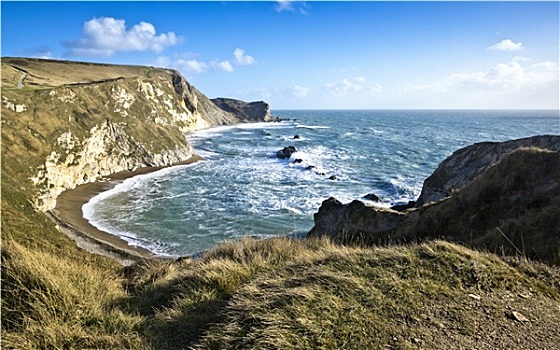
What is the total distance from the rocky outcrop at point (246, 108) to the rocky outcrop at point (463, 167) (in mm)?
148170

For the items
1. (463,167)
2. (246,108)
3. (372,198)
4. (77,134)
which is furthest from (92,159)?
(246,108)

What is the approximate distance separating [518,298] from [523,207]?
5253mm

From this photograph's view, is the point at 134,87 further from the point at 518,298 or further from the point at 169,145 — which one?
the point at 518,298

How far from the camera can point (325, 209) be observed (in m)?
16.5

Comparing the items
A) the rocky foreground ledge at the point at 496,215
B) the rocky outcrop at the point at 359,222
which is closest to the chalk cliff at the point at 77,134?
the rocky outcrop at the point at 359,222

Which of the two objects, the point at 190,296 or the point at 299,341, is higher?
the point at 299,341

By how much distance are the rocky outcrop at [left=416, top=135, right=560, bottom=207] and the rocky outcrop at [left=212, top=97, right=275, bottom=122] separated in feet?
486

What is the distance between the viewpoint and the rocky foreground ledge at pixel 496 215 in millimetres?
6887

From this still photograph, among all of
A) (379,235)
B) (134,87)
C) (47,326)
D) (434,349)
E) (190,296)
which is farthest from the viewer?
(134,87)

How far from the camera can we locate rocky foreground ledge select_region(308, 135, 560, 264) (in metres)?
6.89

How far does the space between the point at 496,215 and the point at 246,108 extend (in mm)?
169975

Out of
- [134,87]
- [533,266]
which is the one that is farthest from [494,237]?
[134,87]

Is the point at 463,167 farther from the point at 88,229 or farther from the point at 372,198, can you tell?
the point at 88,229

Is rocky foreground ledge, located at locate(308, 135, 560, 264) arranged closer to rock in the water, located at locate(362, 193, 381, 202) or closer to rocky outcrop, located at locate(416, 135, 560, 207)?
rocky outcrop, located at locate(416, 135, 560, 207)
